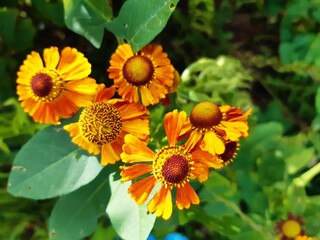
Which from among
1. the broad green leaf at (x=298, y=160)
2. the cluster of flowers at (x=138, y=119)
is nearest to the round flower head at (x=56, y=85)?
the cluster of flowers at (x=138, y=119)

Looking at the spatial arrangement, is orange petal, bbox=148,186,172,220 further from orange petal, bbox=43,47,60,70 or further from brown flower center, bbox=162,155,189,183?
orange petal, bbox=43,47,60,70

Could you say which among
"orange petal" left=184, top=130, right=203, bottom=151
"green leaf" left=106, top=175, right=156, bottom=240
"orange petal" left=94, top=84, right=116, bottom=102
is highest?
"orange petal" left=94, top=84, right=116, bottom=102

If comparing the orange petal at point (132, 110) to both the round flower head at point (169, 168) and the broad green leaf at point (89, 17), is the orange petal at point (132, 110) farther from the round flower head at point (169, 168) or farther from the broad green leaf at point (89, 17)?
the broad green leaf at point (89, 17)

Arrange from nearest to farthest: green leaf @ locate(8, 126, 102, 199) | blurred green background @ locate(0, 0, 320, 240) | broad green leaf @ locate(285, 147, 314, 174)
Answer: green leaf @ locate(8, 126, 102, 199) → blurred green background @ locate(0, 0, 320, 240) → broad green leaf @ locate(285, 147, 314, 174)

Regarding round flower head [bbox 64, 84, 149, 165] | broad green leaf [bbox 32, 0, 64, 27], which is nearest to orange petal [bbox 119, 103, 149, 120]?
round flower head [bbox 64, 84, 149, 165]

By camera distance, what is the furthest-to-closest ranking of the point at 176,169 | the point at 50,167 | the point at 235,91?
the point at 235,91, the point at 50,167, the point at 176,169

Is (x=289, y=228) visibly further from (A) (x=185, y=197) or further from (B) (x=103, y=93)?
(B) (x=103, y=93)

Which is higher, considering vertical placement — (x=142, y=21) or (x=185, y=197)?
(x=142, y=21)

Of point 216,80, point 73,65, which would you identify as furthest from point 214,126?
point 216,80
